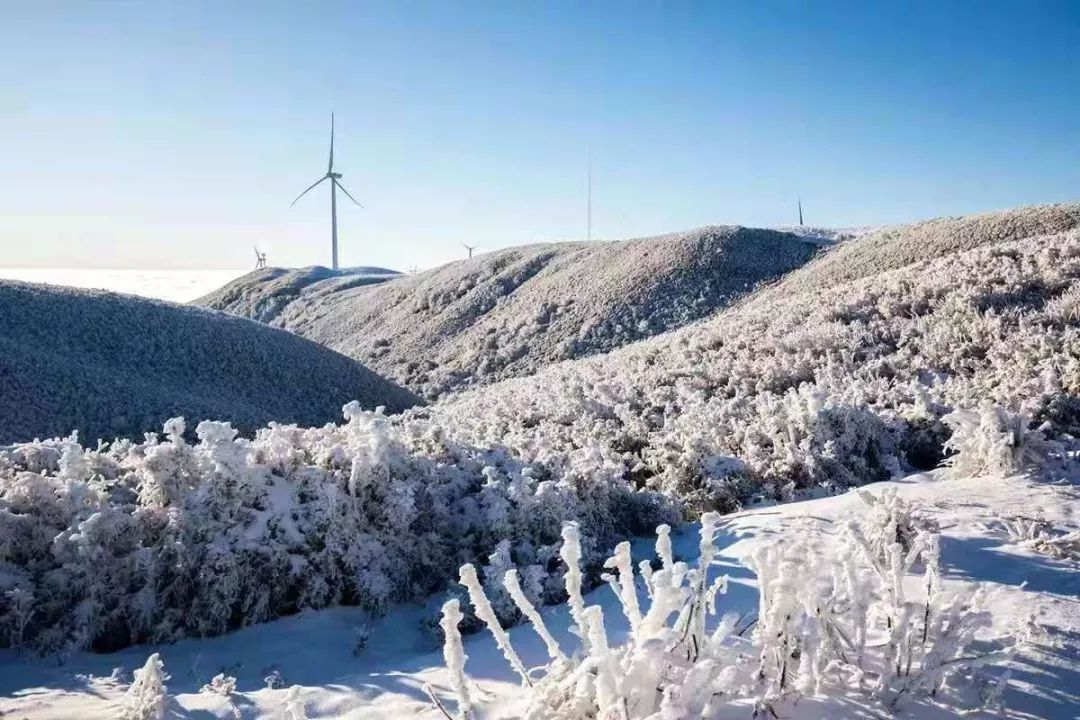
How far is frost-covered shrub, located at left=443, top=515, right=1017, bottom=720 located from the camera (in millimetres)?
2963

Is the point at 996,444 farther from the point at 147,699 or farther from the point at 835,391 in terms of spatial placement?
the point at 147,699

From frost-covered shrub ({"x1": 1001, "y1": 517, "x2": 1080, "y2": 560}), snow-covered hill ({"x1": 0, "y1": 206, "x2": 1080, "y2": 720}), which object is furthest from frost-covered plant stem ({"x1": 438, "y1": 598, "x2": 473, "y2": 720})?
frost-covered shrub ({"x1": 1001, "y1": 517, "x2": 1080, "y2": 560})

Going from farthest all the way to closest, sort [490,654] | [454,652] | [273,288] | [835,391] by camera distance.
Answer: [273,288], [835,391], [490,654], [454,652]

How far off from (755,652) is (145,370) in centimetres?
2276

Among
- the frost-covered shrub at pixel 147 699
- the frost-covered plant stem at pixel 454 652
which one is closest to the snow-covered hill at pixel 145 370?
the frost-covered shrub at pixel 147 699

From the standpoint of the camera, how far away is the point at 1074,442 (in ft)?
25.5

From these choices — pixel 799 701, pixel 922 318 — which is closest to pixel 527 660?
pixel 799 701

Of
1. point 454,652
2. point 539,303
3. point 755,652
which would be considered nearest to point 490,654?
point 755,652

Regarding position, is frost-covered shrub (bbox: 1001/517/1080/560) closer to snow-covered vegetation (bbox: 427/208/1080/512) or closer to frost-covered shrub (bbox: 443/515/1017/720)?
snow-covered vegetation (bbox: 427/208/1080/512)

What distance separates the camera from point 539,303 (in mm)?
42375

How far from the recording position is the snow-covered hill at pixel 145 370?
17188 mm

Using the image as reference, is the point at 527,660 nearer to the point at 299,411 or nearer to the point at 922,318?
the point at 922,318

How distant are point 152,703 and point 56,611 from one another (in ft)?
7.41

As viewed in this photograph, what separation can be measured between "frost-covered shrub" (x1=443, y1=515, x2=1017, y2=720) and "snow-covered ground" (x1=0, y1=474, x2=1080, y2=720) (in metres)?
0.15
